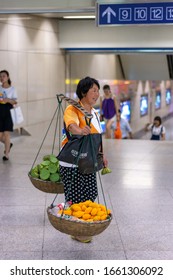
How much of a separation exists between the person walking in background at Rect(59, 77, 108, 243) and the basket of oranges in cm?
27

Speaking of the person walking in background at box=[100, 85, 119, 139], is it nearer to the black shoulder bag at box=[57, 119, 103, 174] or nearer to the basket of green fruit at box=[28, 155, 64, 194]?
the basket of green fruit at box=[28, 155, 64, 194]

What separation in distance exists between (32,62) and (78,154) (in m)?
11.4

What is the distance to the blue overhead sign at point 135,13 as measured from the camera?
10.6 m

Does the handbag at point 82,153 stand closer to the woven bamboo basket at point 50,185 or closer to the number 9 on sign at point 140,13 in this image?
the woven bamboo basket at point 50,185

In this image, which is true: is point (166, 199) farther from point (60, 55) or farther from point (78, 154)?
point (60, 55)

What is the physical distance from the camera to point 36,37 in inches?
645

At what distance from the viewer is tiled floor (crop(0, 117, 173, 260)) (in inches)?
204

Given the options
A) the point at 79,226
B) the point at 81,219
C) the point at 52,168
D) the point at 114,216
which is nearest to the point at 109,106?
the point at 114,216

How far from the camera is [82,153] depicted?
5.14 m

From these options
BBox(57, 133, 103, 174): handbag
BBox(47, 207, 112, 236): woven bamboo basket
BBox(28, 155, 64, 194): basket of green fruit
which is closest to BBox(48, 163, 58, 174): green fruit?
BBox(28, 155, 64, 194): basket of green fruit

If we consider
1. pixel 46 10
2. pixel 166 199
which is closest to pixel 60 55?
pixel 46 10

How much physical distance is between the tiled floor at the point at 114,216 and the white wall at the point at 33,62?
437 centimetres

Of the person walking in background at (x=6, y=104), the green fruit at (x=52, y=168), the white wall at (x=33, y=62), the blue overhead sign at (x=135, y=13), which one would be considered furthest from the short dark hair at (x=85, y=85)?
the white wall at (x=33, y=62)

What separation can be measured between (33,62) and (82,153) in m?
11.4
